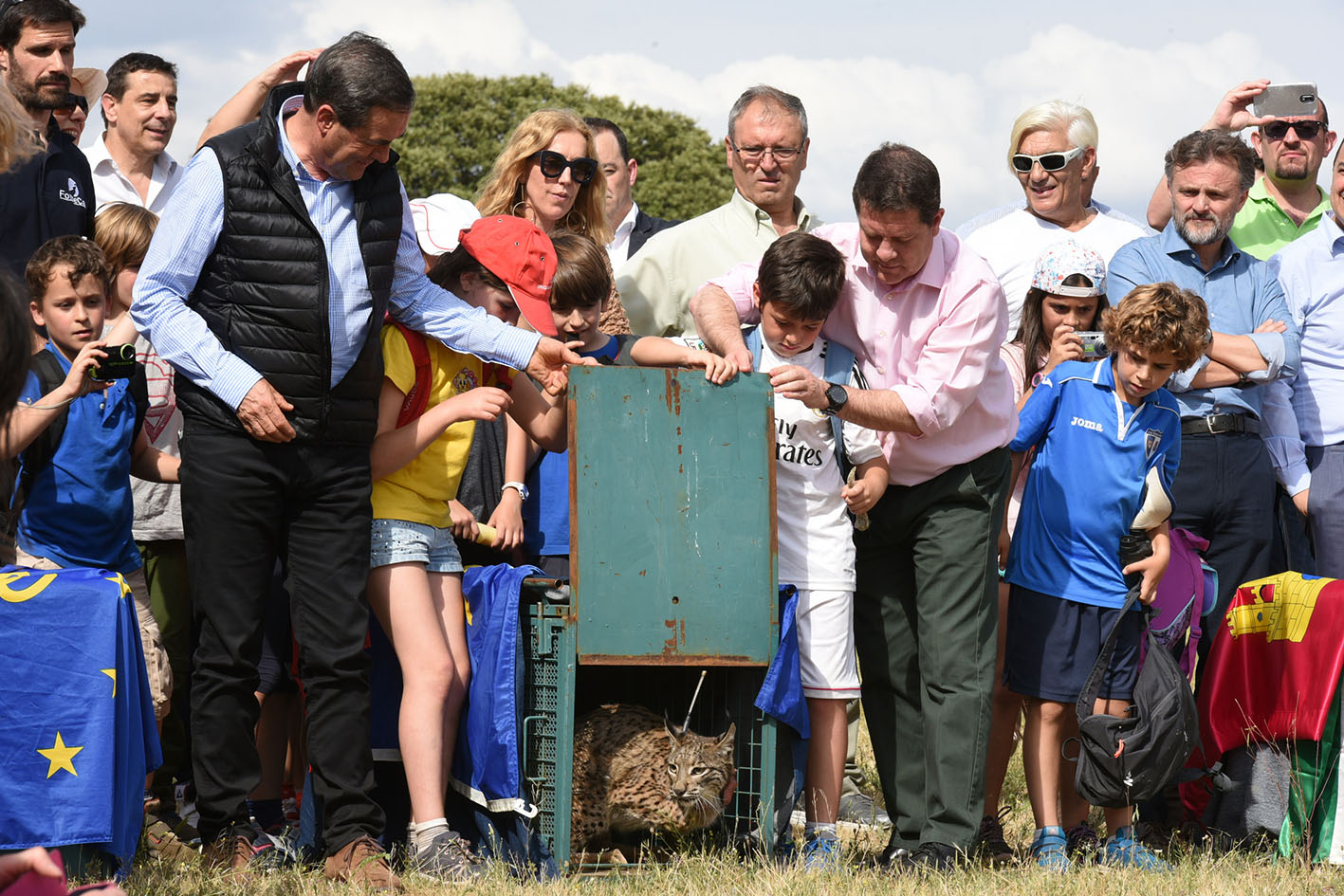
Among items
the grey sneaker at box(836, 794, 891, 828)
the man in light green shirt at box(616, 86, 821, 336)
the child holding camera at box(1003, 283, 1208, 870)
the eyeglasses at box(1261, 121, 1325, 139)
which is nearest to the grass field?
the child holding camera at box(1003, 283, 1208, 870)

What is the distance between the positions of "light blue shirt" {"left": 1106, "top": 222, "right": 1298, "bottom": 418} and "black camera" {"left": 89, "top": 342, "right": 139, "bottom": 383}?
3692 mm

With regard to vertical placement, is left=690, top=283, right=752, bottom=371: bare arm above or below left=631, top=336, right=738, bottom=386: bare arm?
above

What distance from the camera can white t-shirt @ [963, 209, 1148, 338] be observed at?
594 cm

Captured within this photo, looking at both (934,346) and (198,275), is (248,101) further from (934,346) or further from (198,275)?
(934,346)

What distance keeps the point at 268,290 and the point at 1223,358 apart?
11.6 ft

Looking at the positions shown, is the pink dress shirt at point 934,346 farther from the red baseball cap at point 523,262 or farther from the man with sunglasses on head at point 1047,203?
the man with sunglasses on head at point 1047,203

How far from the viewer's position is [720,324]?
4609 millimetres

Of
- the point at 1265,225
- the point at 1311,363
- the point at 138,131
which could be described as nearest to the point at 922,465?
the point at 1311,363

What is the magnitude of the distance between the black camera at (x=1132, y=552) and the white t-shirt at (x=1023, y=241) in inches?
46.6

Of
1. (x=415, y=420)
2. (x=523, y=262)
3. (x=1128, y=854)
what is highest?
(x=523, y=262)

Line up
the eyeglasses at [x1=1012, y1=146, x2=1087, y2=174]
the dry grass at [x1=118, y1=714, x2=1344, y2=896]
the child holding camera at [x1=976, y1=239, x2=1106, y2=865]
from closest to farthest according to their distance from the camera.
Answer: the dry grass at [x1=118, y1=714, x2=1344, y2=896] < the child holding camera at [x1=976, y1=239, x2=1106, y2=865] < the eyeglasses at [x1=1012, y1=146, x2=1087, y2=174]

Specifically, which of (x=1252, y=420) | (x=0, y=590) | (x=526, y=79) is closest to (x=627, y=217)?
(x=1252, y=420)

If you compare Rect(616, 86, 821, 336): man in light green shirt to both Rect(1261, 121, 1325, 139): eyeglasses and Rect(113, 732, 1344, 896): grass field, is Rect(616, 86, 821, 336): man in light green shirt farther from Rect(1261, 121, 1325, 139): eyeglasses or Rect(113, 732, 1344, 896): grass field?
Rect(1261, 121, 1325, 139): eyeglasses

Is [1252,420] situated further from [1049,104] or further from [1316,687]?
[1049,104]
